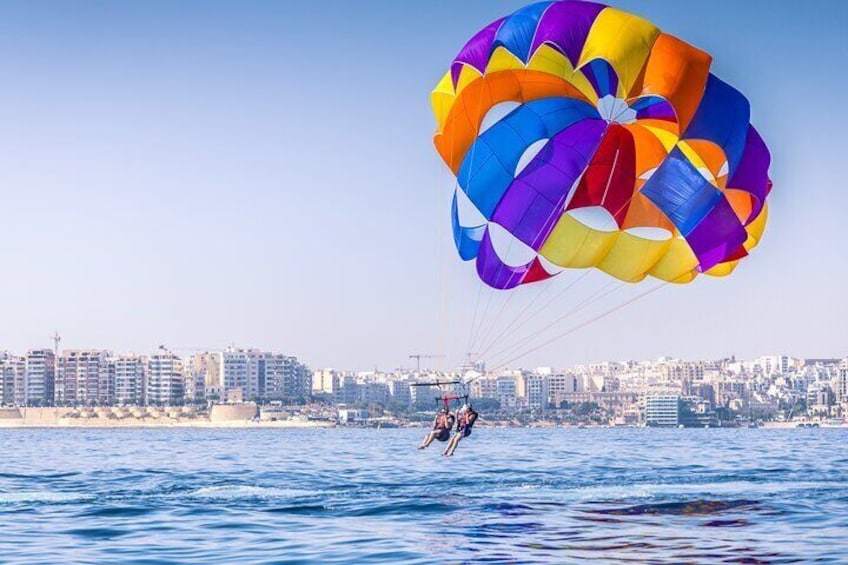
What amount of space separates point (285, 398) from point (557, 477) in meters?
164

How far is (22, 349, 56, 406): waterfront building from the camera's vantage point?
183375mm

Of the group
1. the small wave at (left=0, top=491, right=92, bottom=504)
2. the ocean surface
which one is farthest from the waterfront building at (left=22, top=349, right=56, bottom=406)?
the small wave at (left=0, top=491, right=92, bottom=504)

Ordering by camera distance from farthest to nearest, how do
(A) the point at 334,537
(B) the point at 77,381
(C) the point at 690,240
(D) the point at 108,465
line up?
1. (B) the point at 77,381
2. (D) the point at 108,465
3. (C) the point at 690,240
4. (A) the point at 334,537

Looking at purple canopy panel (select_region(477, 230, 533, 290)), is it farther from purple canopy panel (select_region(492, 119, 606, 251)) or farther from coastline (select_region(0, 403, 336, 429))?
coastline (select_region(0, 403, 336, 429))

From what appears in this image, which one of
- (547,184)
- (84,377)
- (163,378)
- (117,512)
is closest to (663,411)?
(163,378)

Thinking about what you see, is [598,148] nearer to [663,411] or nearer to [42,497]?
[42,497]

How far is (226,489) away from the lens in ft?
94.5

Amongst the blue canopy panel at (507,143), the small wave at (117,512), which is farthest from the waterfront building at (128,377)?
the blue canopy panel at (507,143)

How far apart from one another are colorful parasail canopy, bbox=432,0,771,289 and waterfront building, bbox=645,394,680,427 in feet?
465

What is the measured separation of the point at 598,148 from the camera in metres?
24.2

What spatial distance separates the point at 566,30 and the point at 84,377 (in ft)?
570

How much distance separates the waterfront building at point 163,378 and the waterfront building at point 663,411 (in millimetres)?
62806

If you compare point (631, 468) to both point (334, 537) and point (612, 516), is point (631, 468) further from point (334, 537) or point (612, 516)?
point (334, 537)

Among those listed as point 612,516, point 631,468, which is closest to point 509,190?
point 612,516
